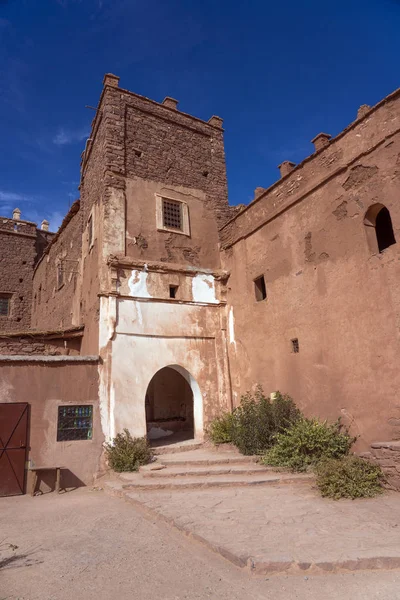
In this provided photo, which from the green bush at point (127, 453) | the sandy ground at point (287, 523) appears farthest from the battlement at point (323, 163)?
the sandy ground at point (287, 523)

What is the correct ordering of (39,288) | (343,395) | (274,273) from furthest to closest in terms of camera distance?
(39,288) → (274,273) → (343,395)

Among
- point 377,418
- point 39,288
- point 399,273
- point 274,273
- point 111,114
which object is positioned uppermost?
point 111,114

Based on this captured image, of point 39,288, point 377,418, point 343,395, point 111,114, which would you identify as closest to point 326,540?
point 377,418

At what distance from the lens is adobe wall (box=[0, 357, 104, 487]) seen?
9.95 meters

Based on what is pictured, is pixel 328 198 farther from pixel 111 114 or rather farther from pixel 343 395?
pixel 111 114

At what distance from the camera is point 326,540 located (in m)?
5.14

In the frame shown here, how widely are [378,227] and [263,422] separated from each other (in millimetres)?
5498

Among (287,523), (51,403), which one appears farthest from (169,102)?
(287,523)

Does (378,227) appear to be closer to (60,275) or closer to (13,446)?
(13,446)

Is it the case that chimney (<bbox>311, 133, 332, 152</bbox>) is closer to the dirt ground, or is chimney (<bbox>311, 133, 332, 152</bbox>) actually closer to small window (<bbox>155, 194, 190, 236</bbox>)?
small window (<bbox>155, 194, 190, 236</bbox>)

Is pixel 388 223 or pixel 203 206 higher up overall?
pixel 203 206

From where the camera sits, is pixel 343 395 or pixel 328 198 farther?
pixel 328 198

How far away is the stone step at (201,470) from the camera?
29.2 feet

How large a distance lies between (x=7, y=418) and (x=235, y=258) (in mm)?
7865
